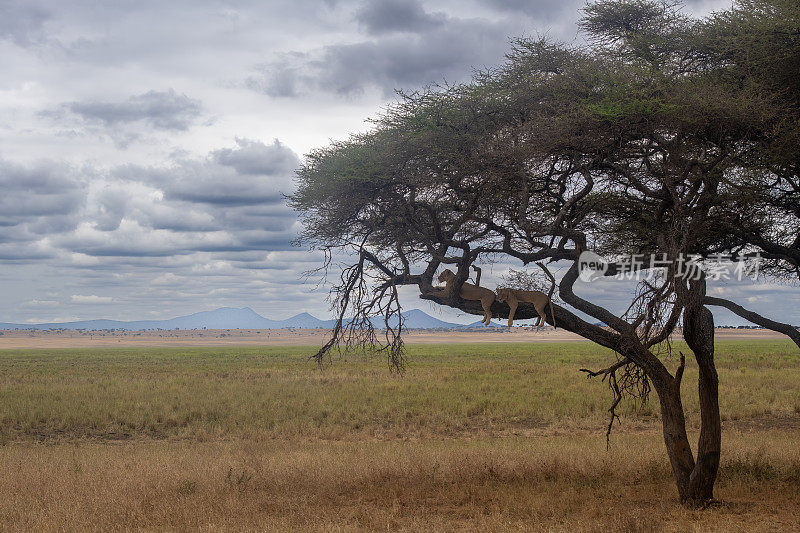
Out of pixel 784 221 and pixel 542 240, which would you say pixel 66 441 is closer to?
pixel 542 240

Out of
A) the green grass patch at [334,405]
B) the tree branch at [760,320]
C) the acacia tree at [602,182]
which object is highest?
the acacia tree at [602,182]

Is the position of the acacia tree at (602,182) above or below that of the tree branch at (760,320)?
above

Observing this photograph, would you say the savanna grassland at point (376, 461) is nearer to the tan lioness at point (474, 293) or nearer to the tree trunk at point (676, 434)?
the tree trunk at point (676, 434)

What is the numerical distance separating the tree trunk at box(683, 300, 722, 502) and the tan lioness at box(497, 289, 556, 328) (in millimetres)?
2284

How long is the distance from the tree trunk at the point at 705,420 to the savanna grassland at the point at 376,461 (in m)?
0.45

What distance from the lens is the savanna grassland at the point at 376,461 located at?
37.0 feet

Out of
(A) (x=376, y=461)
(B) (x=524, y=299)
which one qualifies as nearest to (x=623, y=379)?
(B) (x=524, y=299)

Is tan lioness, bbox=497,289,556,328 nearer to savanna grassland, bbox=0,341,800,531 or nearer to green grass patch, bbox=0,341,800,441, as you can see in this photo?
savanna grassland, bbox=0,341,800,531

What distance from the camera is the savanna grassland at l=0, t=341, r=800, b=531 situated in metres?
11.3

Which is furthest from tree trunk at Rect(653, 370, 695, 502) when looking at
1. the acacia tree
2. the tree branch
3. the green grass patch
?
the green grass patch

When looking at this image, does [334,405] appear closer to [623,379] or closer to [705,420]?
[623,379]

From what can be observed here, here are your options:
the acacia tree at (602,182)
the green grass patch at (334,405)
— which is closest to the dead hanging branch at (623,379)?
the acacia tree at (602,182)

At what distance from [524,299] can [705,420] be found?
3660mm

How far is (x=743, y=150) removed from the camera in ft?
40.9
